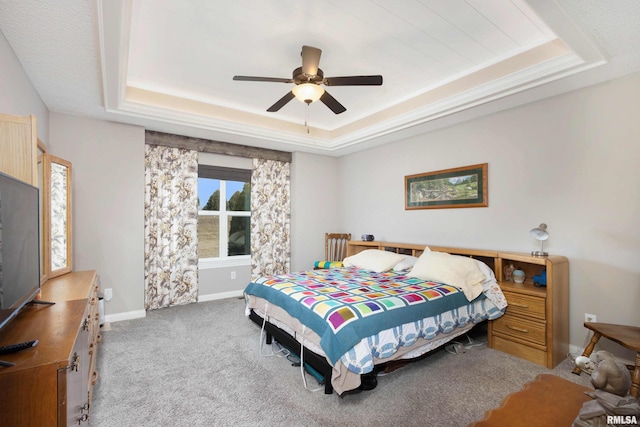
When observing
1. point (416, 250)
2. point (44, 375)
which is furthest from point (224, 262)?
point (44, 375)

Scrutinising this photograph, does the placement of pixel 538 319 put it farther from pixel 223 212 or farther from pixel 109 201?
pixel 109 201

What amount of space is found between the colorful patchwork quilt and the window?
1.78 m

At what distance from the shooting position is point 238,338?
126 inches

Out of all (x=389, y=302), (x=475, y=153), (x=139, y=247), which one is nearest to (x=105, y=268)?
(x=139, y=247)

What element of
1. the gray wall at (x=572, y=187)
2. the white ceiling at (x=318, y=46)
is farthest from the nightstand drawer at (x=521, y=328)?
the white ceiling at (x=318, y=46)

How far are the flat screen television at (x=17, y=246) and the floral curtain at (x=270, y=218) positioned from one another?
3.29m

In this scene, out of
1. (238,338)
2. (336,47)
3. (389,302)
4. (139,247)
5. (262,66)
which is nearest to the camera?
(389,302)

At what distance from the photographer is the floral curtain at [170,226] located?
13.5 feet

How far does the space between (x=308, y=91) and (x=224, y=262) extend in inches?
129

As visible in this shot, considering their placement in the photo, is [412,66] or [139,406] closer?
[139,406]

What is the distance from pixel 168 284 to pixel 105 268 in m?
0.81

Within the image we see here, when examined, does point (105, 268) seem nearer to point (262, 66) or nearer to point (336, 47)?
point (262, 66)

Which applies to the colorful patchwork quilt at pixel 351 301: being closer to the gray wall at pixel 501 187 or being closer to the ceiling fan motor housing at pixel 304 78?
the gray wall at pixel 501 187

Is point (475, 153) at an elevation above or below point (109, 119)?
below
